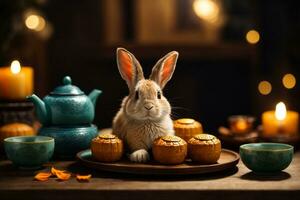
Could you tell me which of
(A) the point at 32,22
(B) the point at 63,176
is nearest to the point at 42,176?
(B) the point at 63,176

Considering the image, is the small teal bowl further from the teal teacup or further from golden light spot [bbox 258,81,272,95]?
golden light spot [bbox 258,81,272,95]

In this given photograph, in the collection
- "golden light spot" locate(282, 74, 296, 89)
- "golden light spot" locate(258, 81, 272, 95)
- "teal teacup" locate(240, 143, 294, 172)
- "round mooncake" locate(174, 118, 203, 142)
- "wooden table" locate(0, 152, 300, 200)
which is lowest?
"wooden table" locate(0, 152, 300, 200)

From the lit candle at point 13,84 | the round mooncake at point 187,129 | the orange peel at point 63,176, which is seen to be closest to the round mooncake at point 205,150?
the round mooncake at point 187,129

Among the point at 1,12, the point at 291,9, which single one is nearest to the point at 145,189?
the point at 1,12

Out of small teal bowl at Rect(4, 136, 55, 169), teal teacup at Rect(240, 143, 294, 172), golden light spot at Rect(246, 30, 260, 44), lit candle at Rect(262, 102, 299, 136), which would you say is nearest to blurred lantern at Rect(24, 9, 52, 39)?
golden light spot at Rect(246, 30, 260, 44)

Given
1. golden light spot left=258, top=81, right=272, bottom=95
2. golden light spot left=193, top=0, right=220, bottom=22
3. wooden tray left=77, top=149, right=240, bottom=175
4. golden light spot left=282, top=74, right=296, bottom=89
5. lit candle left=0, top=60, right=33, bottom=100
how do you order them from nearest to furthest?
wooden tray left=77, top=149, right=240, bottom=175, lit candle left=0, top=60, right=33, bottom=100, golden light spot left=282, top=74, right=296, bottom=89, golden light spot left=258, top=81, right=272, bottom=95, golden light spot left=193, top=0, right=220, bottom=22

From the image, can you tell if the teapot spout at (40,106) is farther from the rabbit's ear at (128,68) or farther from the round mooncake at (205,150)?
the round mooncake at (205,150)
